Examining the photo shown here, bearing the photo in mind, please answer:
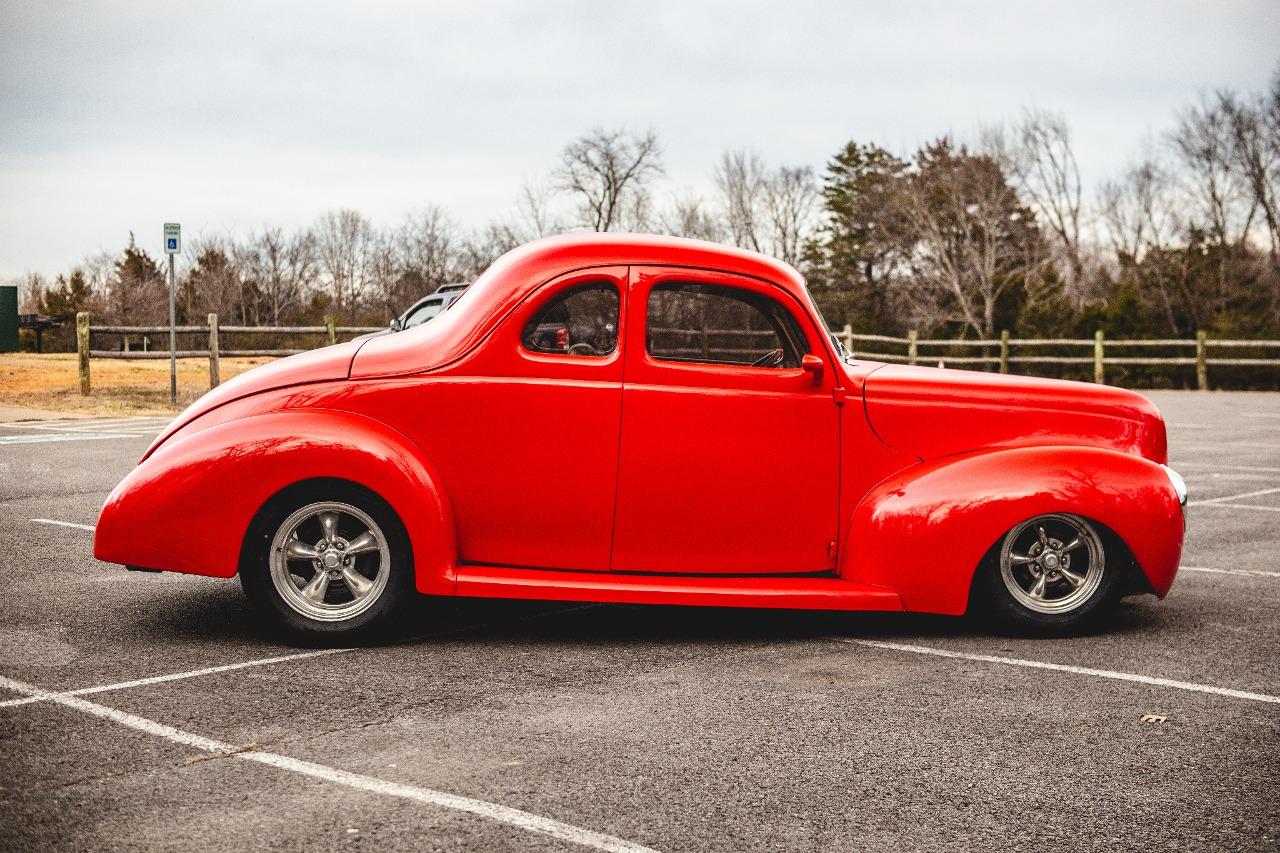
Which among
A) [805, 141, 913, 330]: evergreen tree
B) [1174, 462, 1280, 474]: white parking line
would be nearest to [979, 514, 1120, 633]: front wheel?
[1174, 462, 1280, 474]: white parking line

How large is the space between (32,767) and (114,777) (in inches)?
11.3

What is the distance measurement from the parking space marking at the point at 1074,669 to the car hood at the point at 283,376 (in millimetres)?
2590

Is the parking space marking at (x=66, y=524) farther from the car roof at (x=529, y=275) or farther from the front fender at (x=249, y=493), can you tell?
the car roof at (x=529, y=275)

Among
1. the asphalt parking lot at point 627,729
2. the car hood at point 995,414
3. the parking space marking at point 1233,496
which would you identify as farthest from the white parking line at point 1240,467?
the car hood at point 995,414

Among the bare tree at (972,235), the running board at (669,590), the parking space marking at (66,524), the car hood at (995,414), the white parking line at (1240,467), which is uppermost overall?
the bare tree at (972,235)

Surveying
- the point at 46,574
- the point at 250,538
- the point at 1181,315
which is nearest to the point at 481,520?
the point at 250,538

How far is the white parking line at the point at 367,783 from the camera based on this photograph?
324 cm

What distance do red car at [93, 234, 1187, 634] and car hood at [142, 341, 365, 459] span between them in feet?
0.05

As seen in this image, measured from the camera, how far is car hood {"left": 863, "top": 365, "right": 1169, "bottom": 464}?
5.61 metres

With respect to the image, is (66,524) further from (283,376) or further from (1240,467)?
(1240,467)

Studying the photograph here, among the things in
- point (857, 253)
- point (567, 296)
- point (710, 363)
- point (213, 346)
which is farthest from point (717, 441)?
point (857, 253)

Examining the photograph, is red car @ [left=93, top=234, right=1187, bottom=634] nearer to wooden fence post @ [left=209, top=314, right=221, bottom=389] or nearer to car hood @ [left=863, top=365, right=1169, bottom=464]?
car hood @ [left=863, top=365, right=1169, bottom=464]

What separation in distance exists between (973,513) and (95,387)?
22806 millimetres

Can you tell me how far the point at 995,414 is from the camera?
5715mm
